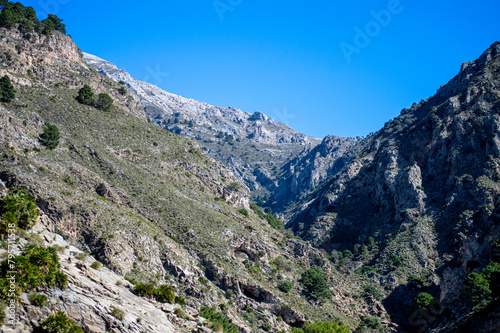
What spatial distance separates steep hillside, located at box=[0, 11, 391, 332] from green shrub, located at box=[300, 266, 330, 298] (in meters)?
0.30

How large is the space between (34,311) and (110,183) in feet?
153

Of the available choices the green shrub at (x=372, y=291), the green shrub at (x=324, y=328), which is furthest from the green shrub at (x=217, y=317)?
the green shrub at (x=372, y=291)

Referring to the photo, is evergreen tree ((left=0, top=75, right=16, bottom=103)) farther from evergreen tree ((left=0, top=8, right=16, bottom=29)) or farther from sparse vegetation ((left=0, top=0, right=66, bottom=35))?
sparse vegetation ((left=0, top=0, right=66, bottom=35))

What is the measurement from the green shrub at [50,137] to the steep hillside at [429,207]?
75357 mm

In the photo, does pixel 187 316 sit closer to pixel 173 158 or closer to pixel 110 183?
pixel 110 183

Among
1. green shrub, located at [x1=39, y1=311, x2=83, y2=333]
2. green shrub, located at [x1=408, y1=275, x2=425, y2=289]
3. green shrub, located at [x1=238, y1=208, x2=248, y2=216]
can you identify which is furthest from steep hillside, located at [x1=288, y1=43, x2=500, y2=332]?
green shrub, located at [x1=39, y1=311, x2=83, y2=333]

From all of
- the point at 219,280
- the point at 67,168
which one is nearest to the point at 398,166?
the point at 219,280

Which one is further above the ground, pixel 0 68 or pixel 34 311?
pixel 0 68

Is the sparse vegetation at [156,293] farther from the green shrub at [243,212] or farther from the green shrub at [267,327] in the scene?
the green shrub at [243,212]

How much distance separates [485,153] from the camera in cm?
9600

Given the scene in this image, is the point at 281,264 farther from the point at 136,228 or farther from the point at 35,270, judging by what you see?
the point at 35,270

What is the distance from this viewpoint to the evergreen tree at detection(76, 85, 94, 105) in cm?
8850

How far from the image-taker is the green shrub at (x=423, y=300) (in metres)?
69.4

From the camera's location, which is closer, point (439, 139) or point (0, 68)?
point (0, 68)
